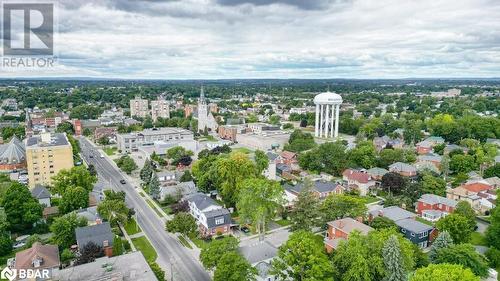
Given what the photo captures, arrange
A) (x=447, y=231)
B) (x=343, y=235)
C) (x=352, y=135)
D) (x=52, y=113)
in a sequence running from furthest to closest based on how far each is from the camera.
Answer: (x=52, y=113)
(x=352, y=135)
(x=343, y=235)
(x=447, y=231)

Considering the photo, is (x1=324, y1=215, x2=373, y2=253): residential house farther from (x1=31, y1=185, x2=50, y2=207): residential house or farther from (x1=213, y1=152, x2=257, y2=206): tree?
(x1=31, y1=185, x2=50, y2=207): residential house

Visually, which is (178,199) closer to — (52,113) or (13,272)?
(13,272)

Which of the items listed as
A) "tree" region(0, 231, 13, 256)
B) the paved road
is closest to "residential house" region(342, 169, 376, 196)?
the paved road

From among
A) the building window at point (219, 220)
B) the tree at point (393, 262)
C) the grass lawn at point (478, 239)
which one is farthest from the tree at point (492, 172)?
Result: the building window at point (219, 220)

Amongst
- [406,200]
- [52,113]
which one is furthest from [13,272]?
[52,113]

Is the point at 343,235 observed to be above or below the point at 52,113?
below

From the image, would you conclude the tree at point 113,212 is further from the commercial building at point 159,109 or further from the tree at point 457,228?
the commercial building at point 159,109

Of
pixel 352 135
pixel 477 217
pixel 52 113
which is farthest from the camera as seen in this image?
pixel 52 113
